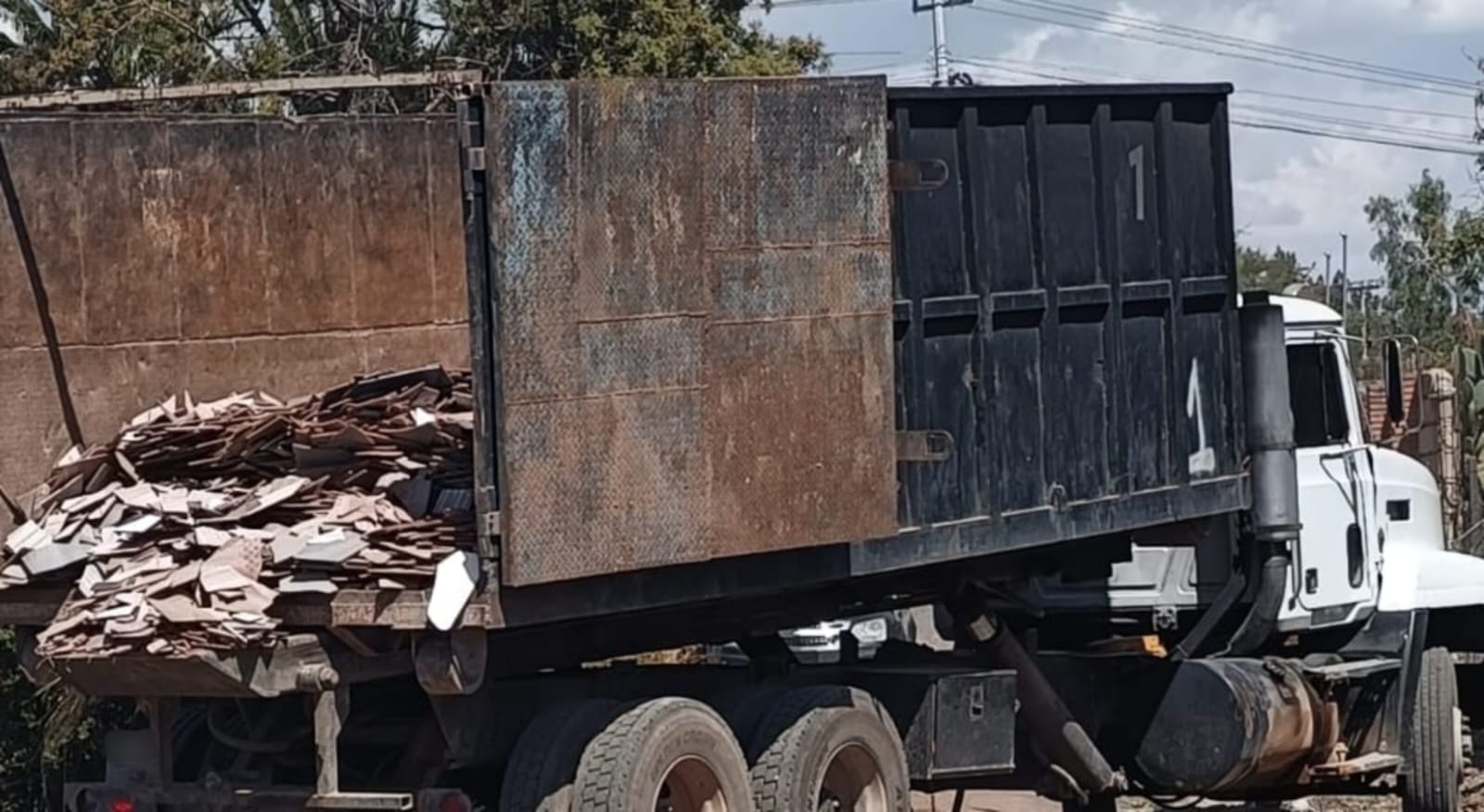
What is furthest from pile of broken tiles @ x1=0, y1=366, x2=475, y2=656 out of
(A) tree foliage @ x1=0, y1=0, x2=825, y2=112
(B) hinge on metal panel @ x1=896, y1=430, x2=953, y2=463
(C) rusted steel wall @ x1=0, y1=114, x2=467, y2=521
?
(A) tree foliage @ x1=0, y1=0, x2=825, y2=112

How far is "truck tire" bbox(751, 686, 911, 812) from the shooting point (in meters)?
7.97

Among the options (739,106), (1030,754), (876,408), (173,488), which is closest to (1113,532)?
(1030,754)

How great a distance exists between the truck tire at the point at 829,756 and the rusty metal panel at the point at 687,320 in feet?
2.93

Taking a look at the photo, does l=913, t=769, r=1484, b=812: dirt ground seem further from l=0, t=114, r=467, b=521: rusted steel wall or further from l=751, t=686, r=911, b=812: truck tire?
l=0, t=114, r=467, b=521: rusted steel wall

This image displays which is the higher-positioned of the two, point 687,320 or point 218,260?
point 218,260

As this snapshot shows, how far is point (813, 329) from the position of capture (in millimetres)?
7414

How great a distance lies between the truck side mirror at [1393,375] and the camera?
11117 mm

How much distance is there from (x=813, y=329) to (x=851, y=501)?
550 mm

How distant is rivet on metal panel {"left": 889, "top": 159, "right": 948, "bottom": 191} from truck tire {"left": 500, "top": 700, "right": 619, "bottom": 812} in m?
1.95

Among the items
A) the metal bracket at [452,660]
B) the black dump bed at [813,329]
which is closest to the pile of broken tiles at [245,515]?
the metal bracket at [452,660]

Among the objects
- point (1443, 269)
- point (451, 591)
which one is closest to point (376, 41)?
point (1443, 269)

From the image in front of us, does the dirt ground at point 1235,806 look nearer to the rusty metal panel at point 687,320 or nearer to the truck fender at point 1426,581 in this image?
the truck fender at point 1426,581

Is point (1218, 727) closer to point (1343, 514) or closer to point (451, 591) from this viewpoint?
point (1343, 514)

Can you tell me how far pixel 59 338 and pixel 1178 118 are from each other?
4.39 m
